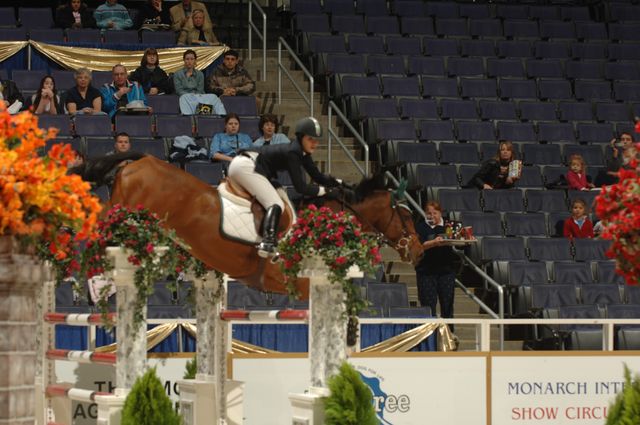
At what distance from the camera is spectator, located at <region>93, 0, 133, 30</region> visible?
1527cm

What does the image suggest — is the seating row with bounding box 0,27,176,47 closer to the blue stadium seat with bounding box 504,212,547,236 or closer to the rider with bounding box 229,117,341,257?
the blue stadium seat with bounding box 504,212,547,236

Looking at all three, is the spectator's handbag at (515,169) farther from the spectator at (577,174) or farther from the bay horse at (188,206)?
the bay horse at (188,206)

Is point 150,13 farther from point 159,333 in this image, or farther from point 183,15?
point 159,333

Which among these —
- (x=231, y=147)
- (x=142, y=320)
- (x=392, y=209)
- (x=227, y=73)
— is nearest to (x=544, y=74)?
(x=227, y=73)

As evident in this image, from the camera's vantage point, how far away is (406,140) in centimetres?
1436

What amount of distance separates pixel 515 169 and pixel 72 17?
5.88 metres

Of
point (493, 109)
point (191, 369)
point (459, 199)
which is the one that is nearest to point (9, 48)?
point (459, 199)

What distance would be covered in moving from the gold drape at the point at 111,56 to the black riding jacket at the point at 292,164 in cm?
599

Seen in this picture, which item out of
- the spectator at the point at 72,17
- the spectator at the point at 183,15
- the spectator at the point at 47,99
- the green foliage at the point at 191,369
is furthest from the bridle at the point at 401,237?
the spectator at the point at 72,17

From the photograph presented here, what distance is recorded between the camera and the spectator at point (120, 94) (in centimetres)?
1340

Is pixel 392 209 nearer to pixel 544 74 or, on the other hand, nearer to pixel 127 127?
pixel 127 127

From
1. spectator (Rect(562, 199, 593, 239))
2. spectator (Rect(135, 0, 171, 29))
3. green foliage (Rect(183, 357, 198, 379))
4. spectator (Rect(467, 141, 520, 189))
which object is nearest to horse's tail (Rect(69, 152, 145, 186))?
green foliage (Rect(183, 357, 198, 379))

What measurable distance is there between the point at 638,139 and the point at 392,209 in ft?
22.6

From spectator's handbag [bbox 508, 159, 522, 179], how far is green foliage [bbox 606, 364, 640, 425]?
7.73 metres
